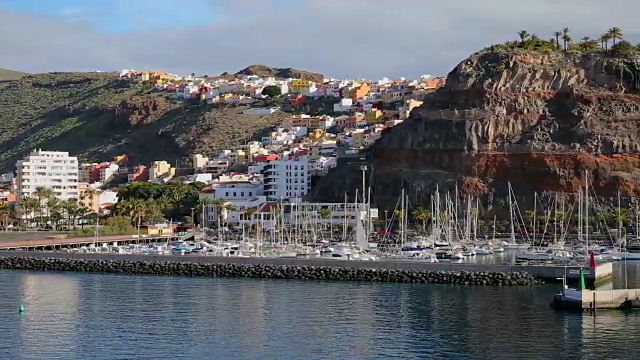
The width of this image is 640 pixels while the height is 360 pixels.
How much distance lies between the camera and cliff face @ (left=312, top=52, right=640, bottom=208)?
107 m

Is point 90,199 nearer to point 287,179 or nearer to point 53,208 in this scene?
point 53,208

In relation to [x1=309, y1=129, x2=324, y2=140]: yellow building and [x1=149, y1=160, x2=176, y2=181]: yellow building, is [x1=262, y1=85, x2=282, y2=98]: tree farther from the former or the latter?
[x1=149, y1=160, x2=176, y2=181]: yellow building

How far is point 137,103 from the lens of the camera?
7692 inches

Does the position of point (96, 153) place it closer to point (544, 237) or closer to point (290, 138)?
point (290, 138)

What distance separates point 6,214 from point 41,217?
13.5ft

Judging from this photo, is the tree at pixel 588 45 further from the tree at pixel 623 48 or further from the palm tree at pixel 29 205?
the palm tree at pixel 29 205

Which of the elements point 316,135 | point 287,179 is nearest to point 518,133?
point 287,179

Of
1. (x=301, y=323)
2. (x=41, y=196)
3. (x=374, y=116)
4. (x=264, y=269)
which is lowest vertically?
(x=301, y=323)

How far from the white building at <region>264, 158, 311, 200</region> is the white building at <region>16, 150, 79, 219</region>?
32.8 meters

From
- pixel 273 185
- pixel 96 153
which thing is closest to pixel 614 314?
pixel 273 185

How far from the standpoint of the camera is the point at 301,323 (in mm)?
48938

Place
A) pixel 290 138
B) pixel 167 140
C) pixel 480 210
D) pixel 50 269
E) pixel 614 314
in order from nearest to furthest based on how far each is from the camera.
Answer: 1. pixel 614 314
2. pixel 50 269
3. pixel 480 210
4. pixel 290 138
5. pixel 167 140

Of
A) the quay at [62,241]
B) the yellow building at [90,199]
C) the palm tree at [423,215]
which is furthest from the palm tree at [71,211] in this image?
the palm tree at [423,215]

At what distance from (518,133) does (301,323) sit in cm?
6770
